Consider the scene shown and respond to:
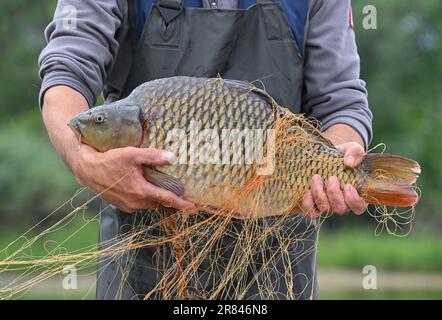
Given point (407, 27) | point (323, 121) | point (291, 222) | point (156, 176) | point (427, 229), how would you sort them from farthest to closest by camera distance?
point (407, 27) < point (427, 229) < point (323, 121) < point (291, 222) < point (156, 176)

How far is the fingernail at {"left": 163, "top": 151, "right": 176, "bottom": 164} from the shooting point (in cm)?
152

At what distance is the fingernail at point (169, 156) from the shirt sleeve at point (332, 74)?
536 millimetres

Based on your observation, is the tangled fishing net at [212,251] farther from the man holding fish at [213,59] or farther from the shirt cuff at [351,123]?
the shirt cuff at [351,123]

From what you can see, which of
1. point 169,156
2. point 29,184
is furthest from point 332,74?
point 29,184

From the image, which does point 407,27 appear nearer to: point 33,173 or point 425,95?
point 425,95

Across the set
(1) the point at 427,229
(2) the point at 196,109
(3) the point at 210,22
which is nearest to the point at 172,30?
(3) the point at 210,22

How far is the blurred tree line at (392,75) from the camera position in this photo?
1238 centimetres

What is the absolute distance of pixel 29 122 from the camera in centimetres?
1211

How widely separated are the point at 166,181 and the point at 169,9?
44 centimetres

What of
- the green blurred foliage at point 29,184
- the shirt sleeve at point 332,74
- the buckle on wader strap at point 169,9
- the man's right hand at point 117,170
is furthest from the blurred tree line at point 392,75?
the man's right hand at point 117,170

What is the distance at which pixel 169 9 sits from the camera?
6.03 feet

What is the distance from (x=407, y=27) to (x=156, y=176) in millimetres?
11781

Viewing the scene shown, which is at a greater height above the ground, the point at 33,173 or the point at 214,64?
the point at 33,173

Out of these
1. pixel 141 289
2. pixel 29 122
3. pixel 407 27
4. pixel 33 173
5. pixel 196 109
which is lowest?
pixel 141 289
